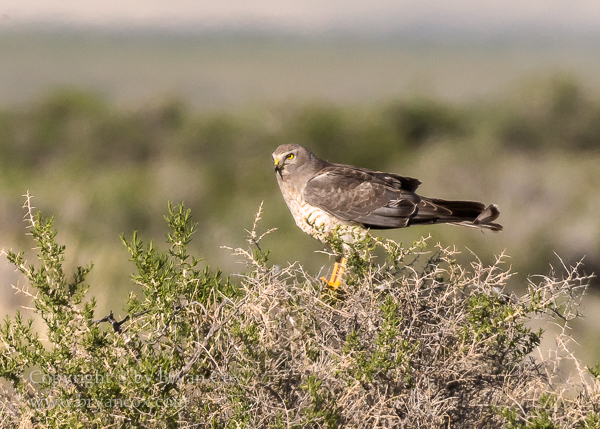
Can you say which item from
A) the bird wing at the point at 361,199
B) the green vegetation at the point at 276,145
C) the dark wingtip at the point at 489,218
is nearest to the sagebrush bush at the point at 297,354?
the dark wingtip at the point at 489,218

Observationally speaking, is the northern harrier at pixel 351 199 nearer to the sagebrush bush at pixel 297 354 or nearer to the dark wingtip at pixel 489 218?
the dark wingtip at pixel 489 218

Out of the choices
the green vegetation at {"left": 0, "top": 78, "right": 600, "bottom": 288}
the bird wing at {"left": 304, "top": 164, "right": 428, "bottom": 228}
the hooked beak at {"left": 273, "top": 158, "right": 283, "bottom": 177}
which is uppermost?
the hooked beak at {"left": 273, "top": 158, "right": 283, "bottom": 177}

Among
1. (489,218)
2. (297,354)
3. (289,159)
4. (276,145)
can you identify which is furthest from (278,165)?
(276,145)

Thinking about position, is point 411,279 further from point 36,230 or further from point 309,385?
point 36,230

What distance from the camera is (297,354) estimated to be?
10.8ft

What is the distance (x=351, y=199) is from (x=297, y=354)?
250 centimetres

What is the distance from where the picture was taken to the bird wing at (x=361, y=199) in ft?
18.2

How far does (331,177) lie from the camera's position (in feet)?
18.9

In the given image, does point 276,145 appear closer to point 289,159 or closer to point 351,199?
point 289,159

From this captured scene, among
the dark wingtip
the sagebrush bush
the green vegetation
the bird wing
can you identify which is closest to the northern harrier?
the bird wing

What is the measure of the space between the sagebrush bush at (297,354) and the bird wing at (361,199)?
6.25ft

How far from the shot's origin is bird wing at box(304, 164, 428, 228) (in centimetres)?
554

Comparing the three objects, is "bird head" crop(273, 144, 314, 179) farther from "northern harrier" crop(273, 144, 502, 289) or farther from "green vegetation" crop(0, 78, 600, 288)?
"green vegetation" crop(0, 78, 600, 288)

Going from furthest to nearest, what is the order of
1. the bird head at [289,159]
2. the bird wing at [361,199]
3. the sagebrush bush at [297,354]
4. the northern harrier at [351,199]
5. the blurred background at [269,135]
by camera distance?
1. the blurred background at [269,135]
2. the bird head at [289,159]
3. the bird wing at [361,199]
4. the northern harrier at [351,199]
5. the sagebrush bush at [297,354]
